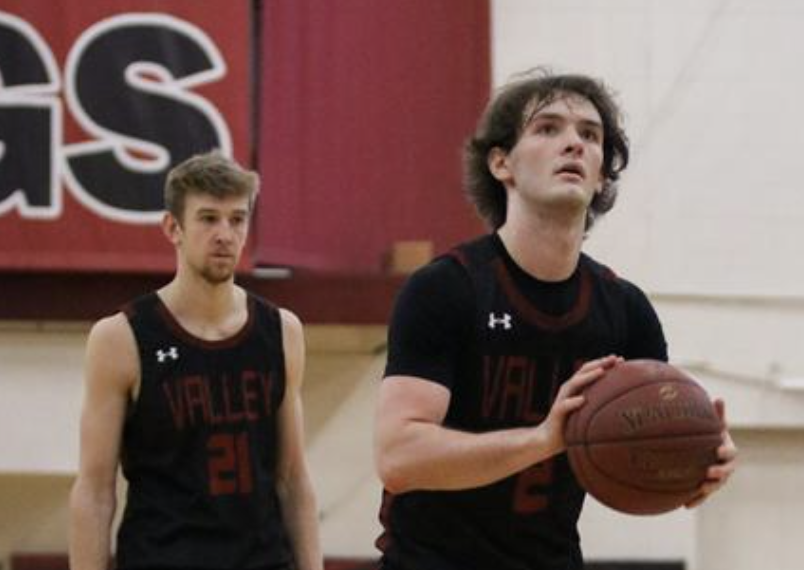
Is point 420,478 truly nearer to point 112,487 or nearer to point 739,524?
point 112,487

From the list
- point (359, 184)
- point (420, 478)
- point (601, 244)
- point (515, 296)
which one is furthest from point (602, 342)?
point (601, 244)

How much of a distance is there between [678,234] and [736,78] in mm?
966

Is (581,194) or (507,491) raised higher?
(581,194)

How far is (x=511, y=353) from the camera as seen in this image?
3.55 meters

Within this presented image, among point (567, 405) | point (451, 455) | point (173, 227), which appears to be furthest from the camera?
point (173, 227)

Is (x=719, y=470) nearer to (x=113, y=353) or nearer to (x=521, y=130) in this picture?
(x=521, y=130)

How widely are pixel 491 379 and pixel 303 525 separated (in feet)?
4.77

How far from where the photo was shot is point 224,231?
15.4 feet

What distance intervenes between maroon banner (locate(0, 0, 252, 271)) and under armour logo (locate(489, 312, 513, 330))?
156 inches

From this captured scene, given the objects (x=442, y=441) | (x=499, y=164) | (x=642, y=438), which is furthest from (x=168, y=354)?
(x=642, y=438)

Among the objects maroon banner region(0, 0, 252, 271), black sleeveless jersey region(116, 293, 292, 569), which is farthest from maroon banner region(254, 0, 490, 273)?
black sleeveless jersey region(116, 293, 292, 569)

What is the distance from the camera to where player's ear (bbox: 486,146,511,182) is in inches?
151

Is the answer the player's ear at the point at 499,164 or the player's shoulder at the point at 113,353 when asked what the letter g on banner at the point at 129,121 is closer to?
the player's shoulder at the point at 113,353

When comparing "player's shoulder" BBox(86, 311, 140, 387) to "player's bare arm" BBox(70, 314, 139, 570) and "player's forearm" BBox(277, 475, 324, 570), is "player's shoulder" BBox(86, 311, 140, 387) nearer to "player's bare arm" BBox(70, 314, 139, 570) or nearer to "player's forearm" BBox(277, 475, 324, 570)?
"player's bare arm" BBox(70, 314, 139, 570)
